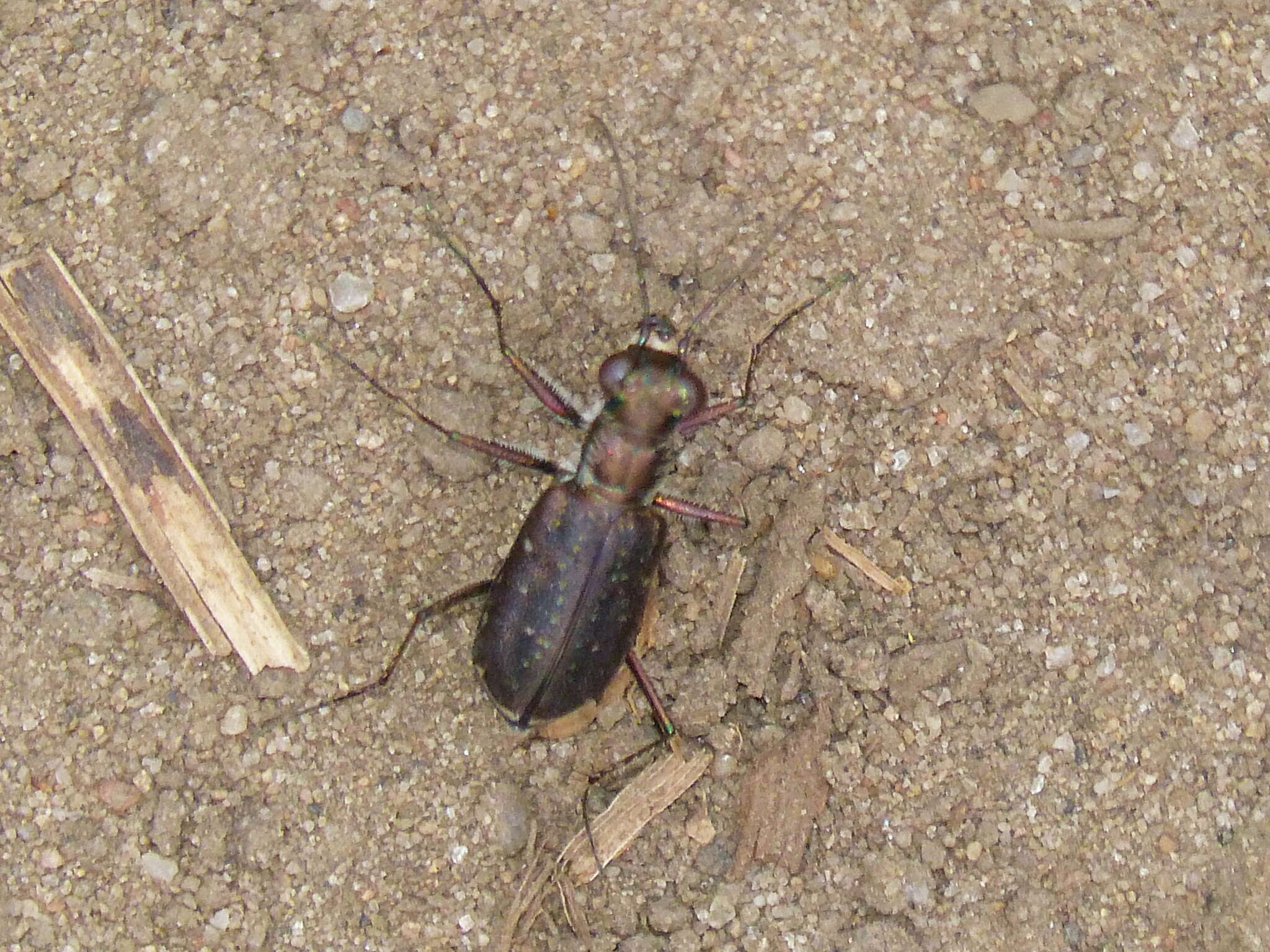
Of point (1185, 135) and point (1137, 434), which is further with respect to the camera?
point (1185, 135)

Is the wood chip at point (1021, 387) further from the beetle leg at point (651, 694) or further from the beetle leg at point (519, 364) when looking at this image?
the beetle leg at point (651, 694)

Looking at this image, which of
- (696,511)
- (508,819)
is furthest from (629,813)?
(696,511)

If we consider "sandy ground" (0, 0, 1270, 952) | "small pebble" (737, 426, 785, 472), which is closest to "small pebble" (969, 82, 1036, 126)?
"sandy ground" (0, 0, 1270, 952)

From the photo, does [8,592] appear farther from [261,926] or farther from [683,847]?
[683,847]

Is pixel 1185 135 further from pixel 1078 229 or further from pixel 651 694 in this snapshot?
pixel 651 694

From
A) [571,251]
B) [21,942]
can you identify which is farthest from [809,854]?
[21,942]

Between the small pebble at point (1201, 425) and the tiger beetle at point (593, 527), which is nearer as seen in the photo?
the tiger beetle at point (593, 527)

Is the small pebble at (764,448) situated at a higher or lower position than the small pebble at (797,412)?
lower

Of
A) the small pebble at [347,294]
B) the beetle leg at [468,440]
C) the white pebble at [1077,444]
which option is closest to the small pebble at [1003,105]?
the white pebble at [1077,444]
